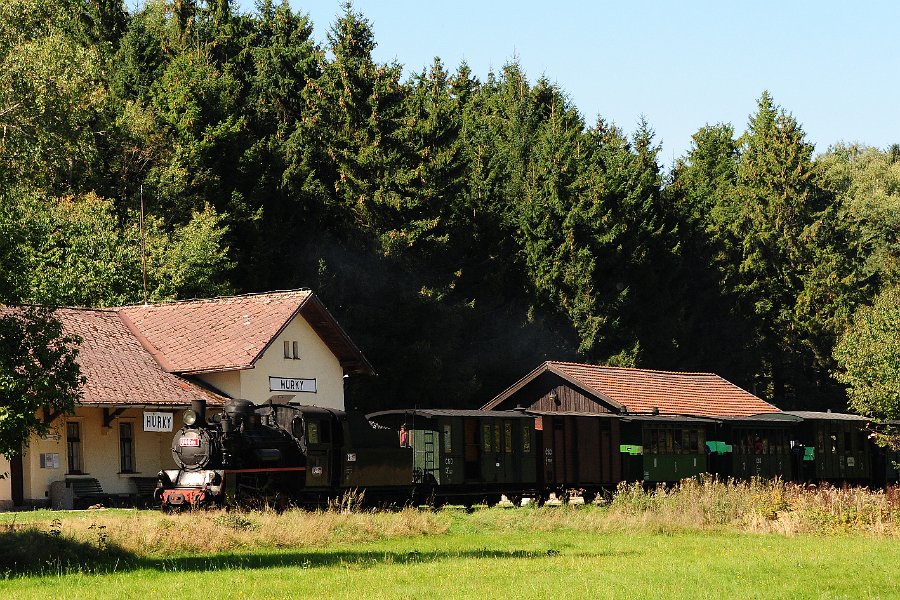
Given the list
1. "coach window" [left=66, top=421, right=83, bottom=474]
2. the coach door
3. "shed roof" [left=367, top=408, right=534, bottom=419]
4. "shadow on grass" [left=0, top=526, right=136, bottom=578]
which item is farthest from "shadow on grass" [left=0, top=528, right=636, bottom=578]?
"coach window" [left=66, top=421, right=83, bottom=474]

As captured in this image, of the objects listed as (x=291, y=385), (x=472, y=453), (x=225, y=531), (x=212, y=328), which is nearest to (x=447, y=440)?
(x=472, y=453)

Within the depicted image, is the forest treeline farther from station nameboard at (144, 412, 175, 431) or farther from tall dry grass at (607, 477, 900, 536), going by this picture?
tall dry grass at (607, 477, 900, 536)

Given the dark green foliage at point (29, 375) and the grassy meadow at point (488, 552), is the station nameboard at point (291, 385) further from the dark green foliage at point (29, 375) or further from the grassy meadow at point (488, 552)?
the dark green foliage at point (29, 375)

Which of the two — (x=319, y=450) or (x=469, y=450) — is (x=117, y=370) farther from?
(x=469, y=450)

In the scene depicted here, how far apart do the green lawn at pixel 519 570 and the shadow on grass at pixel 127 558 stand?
0.12 ft

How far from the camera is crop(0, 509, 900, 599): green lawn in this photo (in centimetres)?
1472

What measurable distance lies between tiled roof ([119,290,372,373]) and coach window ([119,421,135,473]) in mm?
2634

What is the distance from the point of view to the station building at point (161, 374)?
3141cm

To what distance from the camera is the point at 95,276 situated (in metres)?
43.0

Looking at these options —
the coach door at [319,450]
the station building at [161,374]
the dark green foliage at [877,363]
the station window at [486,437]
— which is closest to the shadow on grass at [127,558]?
the coach door at [319,450]

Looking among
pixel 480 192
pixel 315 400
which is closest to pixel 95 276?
pixel 315 400

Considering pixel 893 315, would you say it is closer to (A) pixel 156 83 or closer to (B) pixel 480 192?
(B) pixel 480 192

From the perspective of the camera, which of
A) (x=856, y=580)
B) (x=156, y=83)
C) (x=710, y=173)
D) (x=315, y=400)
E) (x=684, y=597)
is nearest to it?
(x=684, y=597)

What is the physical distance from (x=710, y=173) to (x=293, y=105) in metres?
29.1
